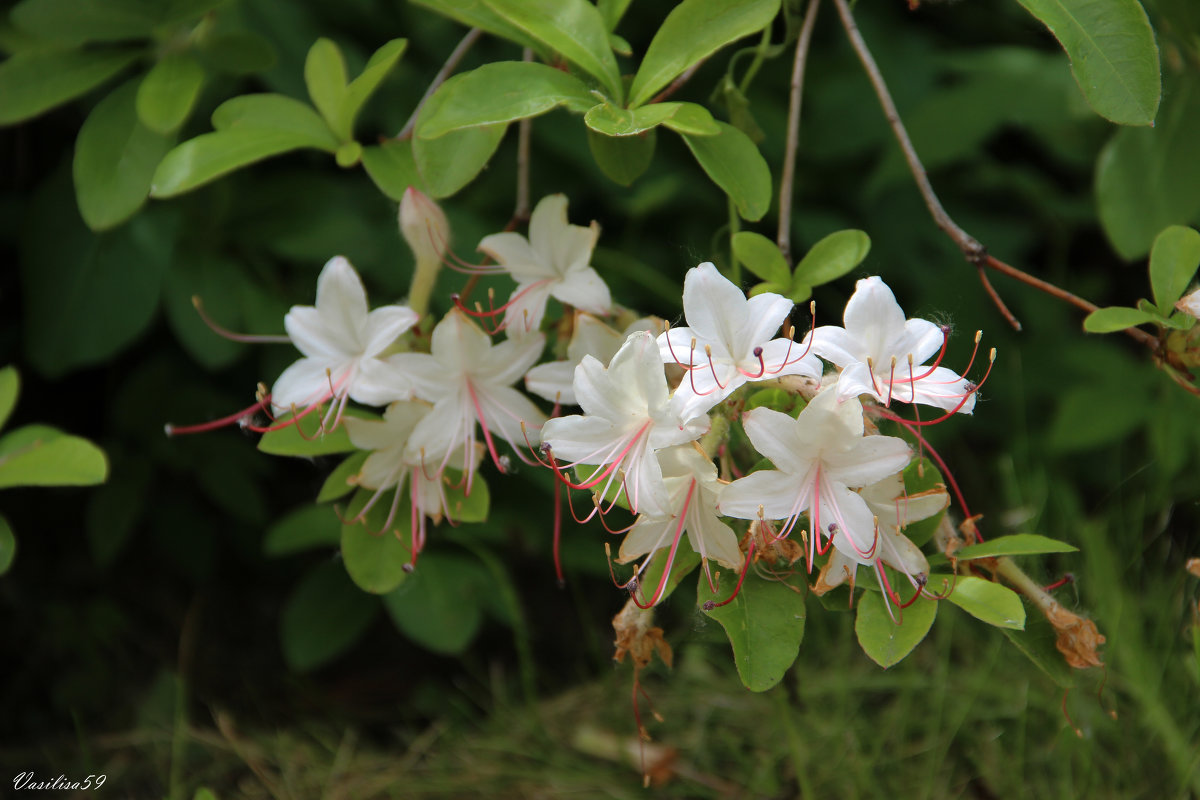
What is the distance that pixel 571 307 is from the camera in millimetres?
800

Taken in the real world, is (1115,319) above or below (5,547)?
above

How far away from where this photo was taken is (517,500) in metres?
1.45

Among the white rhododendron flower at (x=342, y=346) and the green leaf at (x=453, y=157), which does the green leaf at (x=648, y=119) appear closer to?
the green leaf at (x=453, y=157)

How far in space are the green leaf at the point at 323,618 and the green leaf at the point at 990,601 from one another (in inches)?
39.9

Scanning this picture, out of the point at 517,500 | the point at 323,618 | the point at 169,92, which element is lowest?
the point at 323,618

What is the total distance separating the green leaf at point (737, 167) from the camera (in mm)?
700

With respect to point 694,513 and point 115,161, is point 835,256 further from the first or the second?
point 115,161

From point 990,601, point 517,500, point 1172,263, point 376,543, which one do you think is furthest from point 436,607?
Answer: point 1172,263

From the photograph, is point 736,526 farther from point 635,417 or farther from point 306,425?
point 306,425

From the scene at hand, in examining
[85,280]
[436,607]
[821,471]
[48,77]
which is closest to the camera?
[821,471]

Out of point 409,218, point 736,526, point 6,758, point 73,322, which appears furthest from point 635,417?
point 6,758

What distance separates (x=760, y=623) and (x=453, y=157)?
1.40 ft

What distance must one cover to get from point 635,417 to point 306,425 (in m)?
0.34

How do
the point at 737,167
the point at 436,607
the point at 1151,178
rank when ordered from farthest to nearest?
the point at 436,607
the point at 1151,178
the point at 737,167
